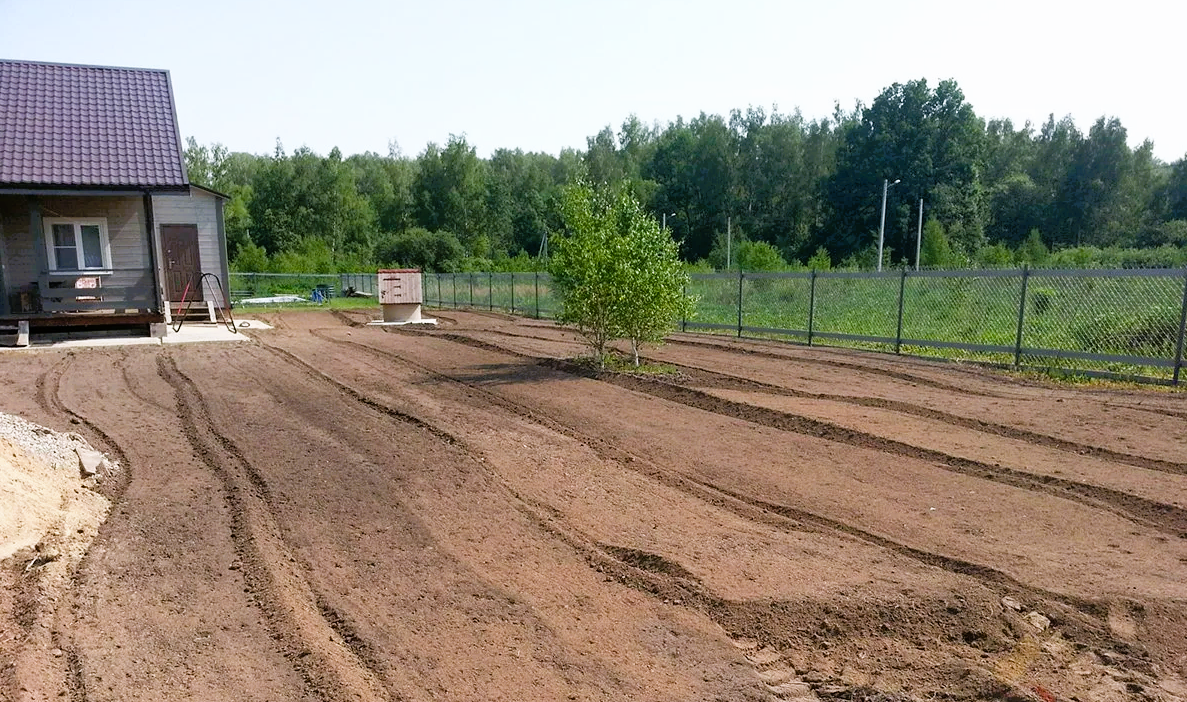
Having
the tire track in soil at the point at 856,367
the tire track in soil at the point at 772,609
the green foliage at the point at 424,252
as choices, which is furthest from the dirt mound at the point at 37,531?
the green foliage at the point at 424,252

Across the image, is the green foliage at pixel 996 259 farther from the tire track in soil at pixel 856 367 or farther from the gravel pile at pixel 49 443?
the gravel pile at pixel 49 443

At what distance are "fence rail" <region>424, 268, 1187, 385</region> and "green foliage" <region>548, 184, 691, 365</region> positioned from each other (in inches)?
33.8

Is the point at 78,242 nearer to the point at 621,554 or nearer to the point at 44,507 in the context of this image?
the point at 44,507

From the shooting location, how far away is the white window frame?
679 inches

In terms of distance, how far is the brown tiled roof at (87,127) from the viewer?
16188 mm

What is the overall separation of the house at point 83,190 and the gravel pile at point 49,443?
1006 centimetres

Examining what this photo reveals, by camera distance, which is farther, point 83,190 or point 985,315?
point 83,190

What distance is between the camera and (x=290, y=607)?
13.4ft

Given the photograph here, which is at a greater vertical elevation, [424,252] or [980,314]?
[424,252]

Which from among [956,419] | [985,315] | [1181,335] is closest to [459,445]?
[956,419]

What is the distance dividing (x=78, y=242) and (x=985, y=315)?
66.5ft

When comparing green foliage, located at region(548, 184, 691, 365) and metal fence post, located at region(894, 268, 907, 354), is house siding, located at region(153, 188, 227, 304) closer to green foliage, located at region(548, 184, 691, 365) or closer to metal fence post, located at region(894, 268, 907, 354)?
green foliage, located at region(548, 184, 691, 365)

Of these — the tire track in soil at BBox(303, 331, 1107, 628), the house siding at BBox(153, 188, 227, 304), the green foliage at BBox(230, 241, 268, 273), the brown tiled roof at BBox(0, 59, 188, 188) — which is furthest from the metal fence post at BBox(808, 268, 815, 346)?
the green foliage at BBox(230, 241, 268, 273)

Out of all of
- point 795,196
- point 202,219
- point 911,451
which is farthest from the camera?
point 795,196
